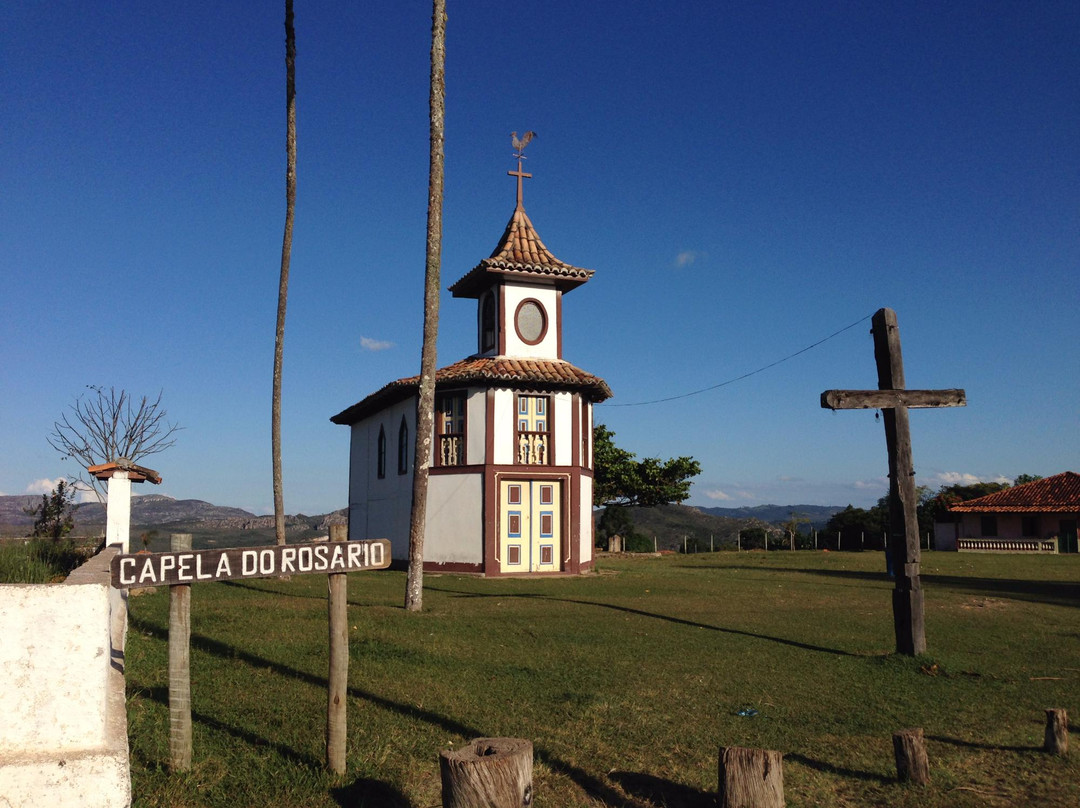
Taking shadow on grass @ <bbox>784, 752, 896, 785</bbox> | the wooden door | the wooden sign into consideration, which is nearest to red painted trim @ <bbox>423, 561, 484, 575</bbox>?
the wooden door

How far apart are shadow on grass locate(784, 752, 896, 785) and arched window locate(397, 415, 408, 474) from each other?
18.8m

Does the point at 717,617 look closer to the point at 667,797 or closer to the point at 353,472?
the point at 667,797

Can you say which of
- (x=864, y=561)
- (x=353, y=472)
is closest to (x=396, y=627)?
(x=353, y=472)

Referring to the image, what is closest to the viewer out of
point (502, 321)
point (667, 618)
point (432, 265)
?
point (667, 618)

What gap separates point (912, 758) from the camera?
5684mm

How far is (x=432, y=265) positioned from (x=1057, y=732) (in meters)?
11.2

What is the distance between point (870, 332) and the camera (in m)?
10.9

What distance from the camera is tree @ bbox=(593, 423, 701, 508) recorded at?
39844 mm

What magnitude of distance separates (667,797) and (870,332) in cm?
740

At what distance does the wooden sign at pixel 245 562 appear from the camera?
15.8 ft

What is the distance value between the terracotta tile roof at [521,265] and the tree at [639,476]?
1650 centimetres

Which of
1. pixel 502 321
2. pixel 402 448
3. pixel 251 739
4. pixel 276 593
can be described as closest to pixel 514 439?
pixel 502 321

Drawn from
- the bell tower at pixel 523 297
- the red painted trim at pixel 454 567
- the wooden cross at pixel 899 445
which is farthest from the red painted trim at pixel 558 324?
the wooden cross at pixel 899 445

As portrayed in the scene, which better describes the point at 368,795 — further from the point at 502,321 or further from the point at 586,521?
the point at 586,521
